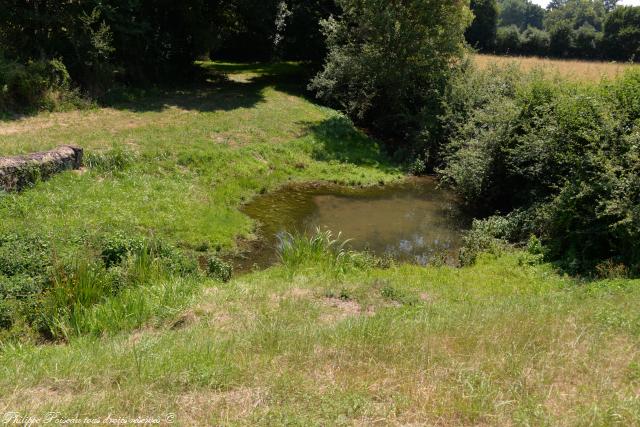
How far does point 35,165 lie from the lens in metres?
12.6

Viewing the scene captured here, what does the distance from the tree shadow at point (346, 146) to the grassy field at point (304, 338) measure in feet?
20.1

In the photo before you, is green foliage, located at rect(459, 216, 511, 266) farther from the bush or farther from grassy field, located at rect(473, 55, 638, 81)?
the bush

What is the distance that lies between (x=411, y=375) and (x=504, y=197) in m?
12.6

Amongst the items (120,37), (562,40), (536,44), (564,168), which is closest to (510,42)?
(536,44)

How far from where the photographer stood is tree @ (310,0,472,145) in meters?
22.3

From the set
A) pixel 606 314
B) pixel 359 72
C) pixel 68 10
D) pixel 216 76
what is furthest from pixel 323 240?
pixel 216 76

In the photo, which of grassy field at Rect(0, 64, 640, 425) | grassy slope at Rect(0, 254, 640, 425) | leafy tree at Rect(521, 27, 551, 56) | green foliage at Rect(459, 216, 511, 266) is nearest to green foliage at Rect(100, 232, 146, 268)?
grassy field at Rect(0, 64, 640, 425)

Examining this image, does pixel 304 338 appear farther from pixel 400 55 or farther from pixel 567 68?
pixel 567 68

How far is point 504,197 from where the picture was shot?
1666 centimetres

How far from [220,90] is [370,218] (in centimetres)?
1466

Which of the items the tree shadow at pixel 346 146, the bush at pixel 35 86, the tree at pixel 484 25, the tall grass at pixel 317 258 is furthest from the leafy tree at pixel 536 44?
the tall grass at pixel 317 258

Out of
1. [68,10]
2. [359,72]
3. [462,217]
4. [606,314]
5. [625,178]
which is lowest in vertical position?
[462,217]

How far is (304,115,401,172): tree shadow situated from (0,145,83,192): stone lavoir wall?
29.9 feet

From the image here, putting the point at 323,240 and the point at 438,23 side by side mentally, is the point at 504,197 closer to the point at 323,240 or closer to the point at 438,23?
the point at 323,240
